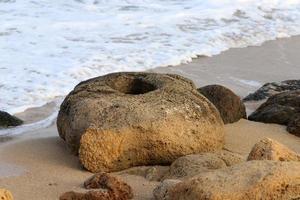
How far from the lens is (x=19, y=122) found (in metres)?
4.98

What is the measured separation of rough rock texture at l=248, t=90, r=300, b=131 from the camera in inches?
198

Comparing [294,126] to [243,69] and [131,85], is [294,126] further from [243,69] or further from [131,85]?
[243,69]

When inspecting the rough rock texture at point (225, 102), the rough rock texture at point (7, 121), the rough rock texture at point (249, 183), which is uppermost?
the rough rock texture at point (249, 183)

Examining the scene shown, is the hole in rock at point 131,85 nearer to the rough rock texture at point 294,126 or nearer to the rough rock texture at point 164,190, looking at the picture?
the rough rock texture at point 294,126

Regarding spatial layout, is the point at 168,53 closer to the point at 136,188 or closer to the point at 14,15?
the point at 14,15

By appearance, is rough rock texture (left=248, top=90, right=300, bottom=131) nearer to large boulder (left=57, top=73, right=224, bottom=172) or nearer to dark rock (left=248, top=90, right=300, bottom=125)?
dark rock (left=248, top=90, right=300, bottom=125)

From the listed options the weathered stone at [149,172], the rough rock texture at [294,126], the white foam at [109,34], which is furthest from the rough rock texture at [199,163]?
the white foam at [109,34]

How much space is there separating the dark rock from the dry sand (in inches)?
3.4

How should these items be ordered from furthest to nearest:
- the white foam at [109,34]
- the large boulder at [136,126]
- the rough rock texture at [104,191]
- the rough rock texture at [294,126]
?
1. the white foam at [109,34]
2. the rough rock texture at [294,126]
3. the large boulder at [136,126]
4. the rough rock texture at [104,191]

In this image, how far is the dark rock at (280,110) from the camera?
5.04 m

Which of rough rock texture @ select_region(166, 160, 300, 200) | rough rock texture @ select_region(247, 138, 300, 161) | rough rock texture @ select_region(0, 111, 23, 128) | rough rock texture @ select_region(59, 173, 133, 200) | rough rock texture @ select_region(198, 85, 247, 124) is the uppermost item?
rough rock texture @ select_region(166, 160, 300, 200)

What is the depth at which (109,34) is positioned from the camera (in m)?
8.85

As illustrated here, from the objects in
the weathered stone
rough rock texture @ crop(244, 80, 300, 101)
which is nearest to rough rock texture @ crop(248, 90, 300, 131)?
rough rock texture @ crop(244, 80, 300, 101)

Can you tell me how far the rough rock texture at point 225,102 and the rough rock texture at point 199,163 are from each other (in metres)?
1.26
